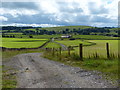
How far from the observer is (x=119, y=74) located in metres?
11.6

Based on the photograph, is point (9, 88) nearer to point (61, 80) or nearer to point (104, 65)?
point (61, 80)

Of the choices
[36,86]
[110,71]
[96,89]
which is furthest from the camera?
[110,71]

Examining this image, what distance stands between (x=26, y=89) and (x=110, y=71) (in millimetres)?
6945

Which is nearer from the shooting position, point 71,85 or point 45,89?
point 45,89

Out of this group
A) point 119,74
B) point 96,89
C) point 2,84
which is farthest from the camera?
point 119,74

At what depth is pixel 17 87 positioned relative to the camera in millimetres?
9164

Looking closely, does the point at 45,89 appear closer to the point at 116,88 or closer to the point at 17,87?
the point at 17,87

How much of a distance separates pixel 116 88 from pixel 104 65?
5.39 metres

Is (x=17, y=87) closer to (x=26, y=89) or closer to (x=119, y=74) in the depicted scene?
(x=26, y=89)

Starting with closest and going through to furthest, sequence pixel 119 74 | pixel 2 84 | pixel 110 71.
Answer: pixel 2 84 < pixel 119 74 < pixel 110 71

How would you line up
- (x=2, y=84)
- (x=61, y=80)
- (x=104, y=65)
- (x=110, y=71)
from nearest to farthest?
(x=2, y=84) < (x=61, y=80) < (x=110, y=71) < (x=104, y=65)

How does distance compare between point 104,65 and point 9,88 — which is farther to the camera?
point 104,65

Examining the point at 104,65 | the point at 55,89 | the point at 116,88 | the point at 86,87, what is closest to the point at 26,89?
the point at 55,89

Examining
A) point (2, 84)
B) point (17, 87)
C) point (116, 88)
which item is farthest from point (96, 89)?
point (2, 84)
